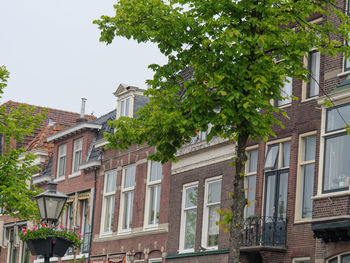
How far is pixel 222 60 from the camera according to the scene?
16672mm

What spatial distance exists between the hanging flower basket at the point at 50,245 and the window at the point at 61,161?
2302cm

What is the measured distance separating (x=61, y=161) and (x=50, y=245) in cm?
2393

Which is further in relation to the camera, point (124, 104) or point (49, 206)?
point (124, 104)

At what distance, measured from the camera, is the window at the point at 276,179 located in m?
23.1

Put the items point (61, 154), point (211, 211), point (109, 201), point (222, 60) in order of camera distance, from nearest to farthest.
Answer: point (222, 60) < point (211, 211) < point (109, 201) < point (61, 154)

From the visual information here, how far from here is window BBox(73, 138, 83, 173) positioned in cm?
3881

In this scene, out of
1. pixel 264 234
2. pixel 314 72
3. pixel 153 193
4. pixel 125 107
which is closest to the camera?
pixel 314 72

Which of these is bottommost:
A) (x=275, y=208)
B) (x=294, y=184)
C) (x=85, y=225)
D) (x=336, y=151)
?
(x=85, y=225)

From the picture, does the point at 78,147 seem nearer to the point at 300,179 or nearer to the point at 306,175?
the point at 300,179

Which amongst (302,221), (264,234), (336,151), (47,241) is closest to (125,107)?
(264,234)

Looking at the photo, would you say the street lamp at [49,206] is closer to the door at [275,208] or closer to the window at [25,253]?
the door at [275,208]

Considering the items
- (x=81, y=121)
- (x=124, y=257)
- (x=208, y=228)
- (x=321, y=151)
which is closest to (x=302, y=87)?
(x=321, y=151)

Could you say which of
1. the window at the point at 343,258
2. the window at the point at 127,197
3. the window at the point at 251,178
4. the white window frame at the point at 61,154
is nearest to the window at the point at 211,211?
the window at the point at 251,178

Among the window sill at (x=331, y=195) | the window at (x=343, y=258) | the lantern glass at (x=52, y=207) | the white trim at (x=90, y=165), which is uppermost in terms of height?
the white trim at (x=90, y=165)
